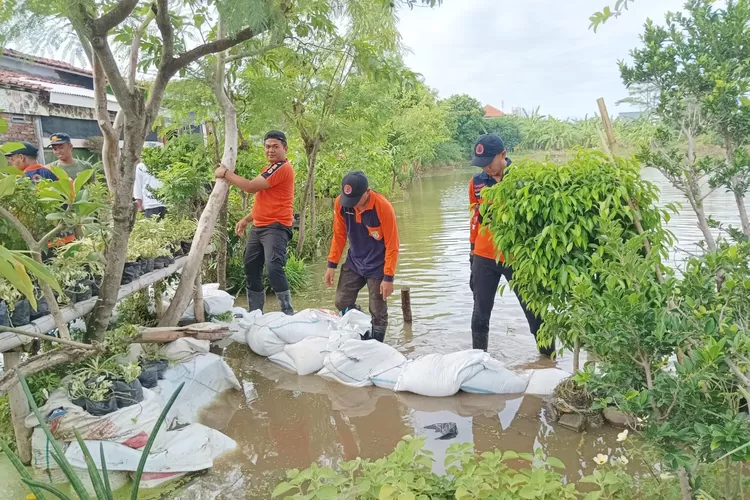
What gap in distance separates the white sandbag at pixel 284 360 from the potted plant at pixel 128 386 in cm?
147

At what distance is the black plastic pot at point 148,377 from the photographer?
3775mm

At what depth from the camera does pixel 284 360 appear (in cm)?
490

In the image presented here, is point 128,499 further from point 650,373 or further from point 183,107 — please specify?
point 183,107

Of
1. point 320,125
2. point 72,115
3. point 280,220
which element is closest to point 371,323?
point 280,220

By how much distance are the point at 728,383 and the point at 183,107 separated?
21.8ft

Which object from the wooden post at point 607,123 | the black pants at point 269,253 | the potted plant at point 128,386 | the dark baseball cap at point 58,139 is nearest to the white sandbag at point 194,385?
the potted plant at point 128,386

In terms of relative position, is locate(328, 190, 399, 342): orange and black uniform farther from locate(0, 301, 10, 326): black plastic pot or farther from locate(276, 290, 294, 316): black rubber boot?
locate(0, 301, 10, 326): black plastic pot

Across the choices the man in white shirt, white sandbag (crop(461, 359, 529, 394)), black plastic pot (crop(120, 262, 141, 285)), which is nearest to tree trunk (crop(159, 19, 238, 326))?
black plastic pot (crop(120, 262, 141, 285))

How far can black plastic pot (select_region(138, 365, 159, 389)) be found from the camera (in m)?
3.78

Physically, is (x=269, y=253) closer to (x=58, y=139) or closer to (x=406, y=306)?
(x=406, y=306)

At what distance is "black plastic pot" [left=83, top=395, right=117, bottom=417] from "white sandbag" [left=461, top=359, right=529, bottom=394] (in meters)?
2.40

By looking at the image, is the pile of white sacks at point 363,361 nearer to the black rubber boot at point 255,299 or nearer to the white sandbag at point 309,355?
the white sandbag at point 309,355

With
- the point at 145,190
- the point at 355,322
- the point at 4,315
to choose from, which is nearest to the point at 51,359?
the point at 4,315

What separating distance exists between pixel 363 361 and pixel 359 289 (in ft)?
3.19
